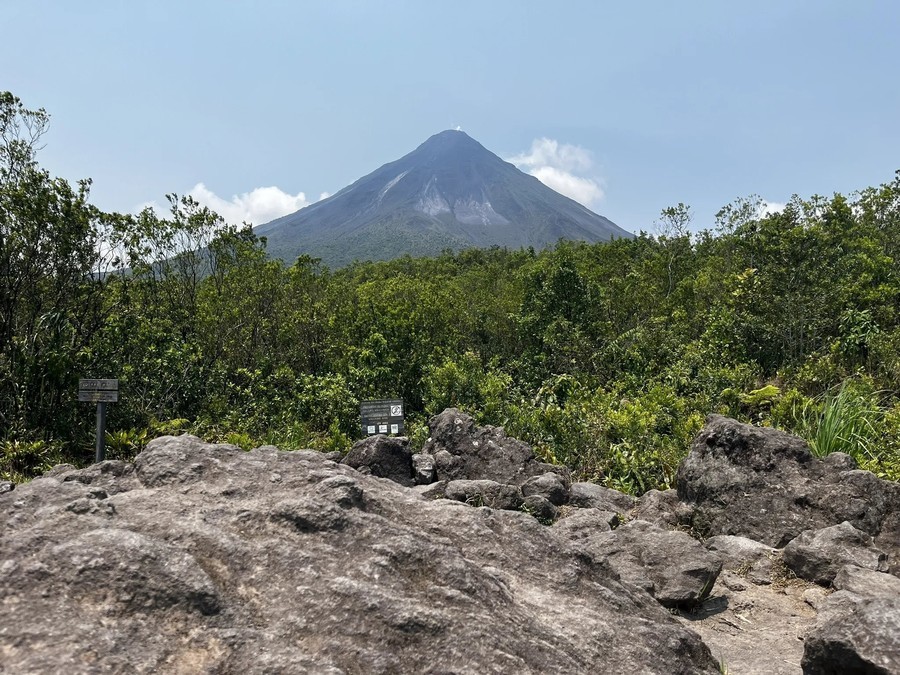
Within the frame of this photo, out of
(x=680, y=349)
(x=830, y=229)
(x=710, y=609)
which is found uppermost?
(x=830, y=229)

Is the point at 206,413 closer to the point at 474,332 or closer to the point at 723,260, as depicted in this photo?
the point at 474,332

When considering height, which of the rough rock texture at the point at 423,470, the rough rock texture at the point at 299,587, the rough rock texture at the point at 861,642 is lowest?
the rough rock texture at the point at 423,470

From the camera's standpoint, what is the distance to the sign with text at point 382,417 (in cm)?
1029

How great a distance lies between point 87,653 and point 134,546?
558 millimetres

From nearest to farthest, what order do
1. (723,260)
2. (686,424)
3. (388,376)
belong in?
(686,424) → (388,376) → (723,260)

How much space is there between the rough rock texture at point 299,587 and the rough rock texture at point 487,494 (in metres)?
2.88

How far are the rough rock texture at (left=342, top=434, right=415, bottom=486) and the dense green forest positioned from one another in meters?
2.81

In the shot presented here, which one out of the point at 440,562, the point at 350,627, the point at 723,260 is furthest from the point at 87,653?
the point at 723,260

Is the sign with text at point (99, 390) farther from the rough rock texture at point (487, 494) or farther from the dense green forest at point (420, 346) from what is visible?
the rough rock texture at point (487, 494)

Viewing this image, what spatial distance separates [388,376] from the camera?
47.5 ft

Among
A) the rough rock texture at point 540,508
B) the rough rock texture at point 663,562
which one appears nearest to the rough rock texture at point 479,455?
the rough rock texture at point 540,508

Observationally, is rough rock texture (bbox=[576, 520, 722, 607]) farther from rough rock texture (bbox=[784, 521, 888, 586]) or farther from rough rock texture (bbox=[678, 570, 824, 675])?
rough rock texture (bbox=[784, 521, 888, 586])

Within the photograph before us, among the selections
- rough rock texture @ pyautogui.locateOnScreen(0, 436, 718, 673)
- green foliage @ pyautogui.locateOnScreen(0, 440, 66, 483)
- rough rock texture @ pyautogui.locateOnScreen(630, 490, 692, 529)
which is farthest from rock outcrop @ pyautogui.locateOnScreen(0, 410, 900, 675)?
green foliage @ pyautogui.locateOnScreen(0, 440, 66, 483)

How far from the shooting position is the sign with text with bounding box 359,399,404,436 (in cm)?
1029
